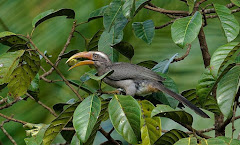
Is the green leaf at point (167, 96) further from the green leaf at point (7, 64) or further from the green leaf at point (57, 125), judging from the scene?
the green leaf at point (7, 64)

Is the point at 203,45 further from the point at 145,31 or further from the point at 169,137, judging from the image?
the point at 169,137

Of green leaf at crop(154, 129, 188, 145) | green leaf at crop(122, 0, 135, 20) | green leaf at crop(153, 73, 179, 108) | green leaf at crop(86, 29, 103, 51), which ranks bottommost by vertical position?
green leaf at crop(153, 73, 179, 108)

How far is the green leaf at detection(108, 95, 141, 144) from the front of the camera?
55.4 inches

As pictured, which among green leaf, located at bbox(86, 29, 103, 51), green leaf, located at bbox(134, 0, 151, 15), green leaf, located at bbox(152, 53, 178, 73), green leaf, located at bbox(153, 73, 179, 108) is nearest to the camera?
green leaf, located at bbox(134, 0, 151, 15)

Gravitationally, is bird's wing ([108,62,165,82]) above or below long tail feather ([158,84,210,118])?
above

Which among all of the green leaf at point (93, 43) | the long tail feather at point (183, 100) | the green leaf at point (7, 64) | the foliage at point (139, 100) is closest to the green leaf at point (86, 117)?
the foliage at point (139, 100)

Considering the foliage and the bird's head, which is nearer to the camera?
the foliage

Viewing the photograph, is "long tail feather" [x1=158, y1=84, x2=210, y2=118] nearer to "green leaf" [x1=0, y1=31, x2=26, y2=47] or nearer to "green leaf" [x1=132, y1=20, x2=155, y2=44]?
"green leaf" [x1=132, y1=20, x2=155, y2=44]

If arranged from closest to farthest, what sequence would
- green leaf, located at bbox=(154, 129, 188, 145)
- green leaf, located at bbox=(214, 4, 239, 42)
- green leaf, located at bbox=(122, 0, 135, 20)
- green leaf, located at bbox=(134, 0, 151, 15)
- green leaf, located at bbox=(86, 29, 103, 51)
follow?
green leaf, located at bbox=(154, 129, 188, 145), green leaf, located at bbox=(214, 4, 239, 42), green leaf, located at bbox=(122, 0, 135, 20), green leaf, located at bbox=(134, 0, 151, 15), green leaf, located at bbox=(86, 29, 103, 51)

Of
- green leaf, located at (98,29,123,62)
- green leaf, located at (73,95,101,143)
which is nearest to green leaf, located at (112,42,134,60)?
green leaf, located at (98,29,123,62)

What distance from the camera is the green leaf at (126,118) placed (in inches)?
55.4

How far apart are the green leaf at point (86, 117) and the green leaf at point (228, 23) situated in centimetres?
49

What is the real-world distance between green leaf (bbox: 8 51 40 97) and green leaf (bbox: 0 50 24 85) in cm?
7

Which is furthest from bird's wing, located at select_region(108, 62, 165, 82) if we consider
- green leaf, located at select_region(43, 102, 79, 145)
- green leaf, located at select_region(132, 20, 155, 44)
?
green leaf, located at select_region(43, 102, 79, 145)
